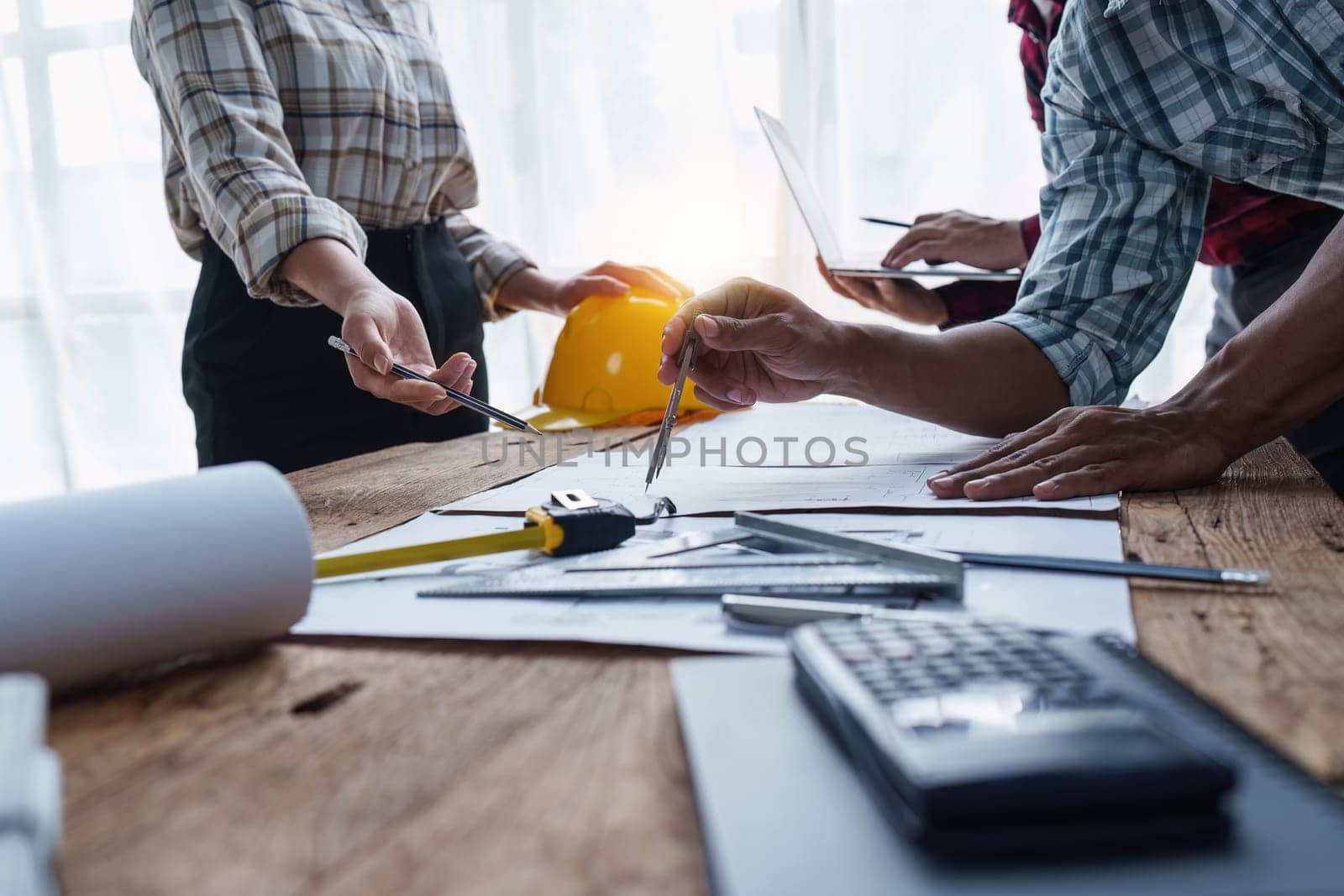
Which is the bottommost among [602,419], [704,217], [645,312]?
Answer: [602,419]

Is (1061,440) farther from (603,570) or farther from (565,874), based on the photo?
(565,874)

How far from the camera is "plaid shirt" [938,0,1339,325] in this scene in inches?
48.0

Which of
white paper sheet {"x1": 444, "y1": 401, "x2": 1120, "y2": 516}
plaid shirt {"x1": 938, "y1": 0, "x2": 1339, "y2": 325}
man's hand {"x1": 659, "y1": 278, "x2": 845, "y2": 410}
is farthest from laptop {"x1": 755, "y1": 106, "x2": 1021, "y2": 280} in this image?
man's hand {"x1": 659, "y1": 278, "x2": 845, "y2": 410}

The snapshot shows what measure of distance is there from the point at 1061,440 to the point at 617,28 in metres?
2.03

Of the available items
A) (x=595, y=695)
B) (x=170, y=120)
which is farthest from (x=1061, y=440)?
(x=170, y=120)

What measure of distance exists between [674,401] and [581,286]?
66cm

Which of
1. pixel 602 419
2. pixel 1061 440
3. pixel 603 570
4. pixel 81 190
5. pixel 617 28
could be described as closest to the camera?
pixel 603 570

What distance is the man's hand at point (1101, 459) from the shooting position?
0.78 meters

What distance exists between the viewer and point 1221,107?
3.23 ft

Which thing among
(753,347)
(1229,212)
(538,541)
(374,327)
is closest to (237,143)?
(374,327)

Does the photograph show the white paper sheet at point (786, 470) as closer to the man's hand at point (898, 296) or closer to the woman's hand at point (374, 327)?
the woman's hand at point (374, 327)

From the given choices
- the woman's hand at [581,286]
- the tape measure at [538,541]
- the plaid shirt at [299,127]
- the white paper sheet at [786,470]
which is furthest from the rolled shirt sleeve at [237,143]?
the tape measure at [538,541]

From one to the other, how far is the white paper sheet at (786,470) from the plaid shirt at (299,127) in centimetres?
35

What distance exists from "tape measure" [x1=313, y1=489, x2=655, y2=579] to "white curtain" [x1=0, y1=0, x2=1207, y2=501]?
6.26 ft
